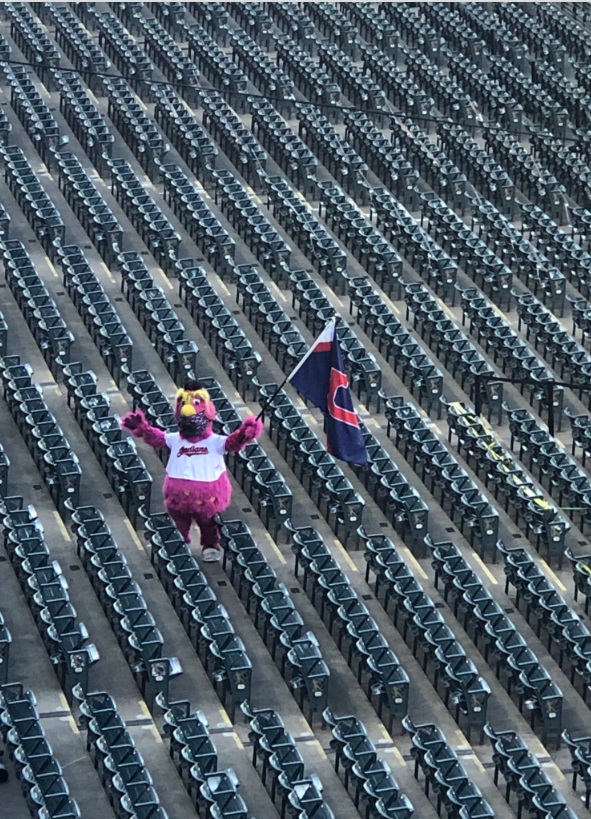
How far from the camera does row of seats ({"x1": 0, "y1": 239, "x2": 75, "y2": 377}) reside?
46.4 meters

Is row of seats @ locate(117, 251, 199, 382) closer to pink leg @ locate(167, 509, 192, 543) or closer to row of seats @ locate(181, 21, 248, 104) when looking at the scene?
pink leg @ locate(167, 509, 192, 543)

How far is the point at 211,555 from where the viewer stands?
132 ft

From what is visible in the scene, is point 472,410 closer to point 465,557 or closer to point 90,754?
point 465,557

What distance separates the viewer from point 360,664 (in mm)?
37594

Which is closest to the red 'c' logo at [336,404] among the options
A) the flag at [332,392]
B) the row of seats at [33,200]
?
the flag at [332,392]

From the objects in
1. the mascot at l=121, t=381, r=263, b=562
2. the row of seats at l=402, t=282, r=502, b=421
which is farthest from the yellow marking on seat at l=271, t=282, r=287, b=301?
the mascot at l=121, t=381, r=263, b=562

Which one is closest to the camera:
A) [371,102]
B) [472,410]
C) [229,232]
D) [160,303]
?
[472,410]

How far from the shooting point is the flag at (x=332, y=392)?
129ft

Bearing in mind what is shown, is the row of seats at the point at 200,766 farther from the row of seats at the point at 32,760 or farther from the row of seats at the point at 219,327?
the row of seats at the point at 219,327

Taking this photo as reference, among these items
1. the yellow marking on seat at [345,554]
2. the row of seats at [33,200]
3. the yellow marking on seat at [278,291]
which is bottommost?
the row of seats at [33,200]

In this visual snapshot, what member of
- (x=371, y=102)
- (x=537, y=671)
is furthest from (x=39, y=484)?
(x=371, y=102)

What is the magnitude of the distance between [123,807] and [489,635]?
6906 millimetres

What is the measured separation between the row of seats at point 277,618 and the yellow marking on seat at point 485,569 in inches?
135

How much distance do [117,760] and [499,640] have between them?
21.1ft
